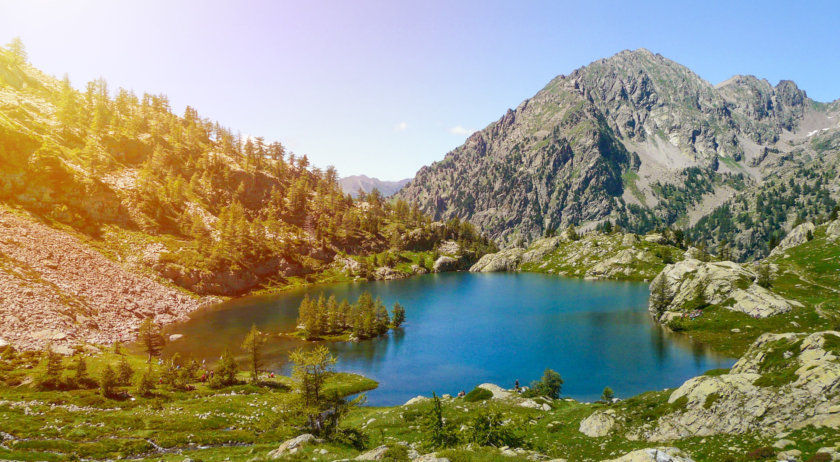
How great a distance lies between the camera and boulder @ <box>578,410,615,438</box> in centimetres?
3462

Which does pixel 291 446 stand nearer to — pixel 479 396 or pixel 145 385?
pixel 479 396

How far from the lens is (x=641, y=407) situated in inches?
1446

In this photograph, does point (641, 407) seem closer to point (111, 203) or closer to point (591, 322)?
point (591, 322)

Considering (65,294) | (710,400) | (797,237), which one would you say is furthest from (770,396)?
(797,237)

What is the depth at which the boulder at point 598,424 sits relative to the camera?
34.6 meters

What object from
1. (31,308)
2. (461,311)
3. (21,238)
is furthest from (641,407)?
(21,238)

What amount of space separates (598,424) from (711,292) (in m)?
98.2

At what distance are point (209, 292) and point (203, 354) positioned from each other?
6739cm

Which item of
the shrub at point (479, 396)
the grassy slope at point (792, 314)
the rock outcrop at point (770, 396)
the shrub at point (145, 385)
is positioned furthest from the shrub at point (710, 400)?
the shrub at point (145, 385)

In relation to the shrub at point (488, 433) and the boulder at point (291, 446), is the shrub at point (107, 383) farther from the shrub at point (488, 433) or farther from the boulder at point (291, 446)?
the shrub at point (488, 433)

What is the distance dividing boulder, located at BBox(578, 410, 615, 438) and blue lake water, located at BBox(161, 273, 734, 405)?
3059 cm

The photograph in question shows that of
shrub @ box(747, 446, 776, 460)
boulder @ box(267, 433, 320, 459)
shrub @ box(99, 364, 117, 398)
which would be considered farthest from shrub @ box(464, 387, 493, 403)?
shrub @ box(99, 364, 117, 398)

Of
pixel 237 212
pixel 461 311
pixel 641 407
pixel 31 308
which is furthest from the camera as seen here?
pixel 237 212

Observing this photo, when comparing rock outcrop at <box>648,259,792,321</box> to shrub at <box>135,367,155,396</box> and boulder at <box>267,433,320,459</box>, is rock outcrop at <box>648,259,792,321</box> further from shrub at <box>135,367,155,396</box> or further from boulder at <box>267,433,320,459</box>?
shrub at <box>135,367,155,396</box>
